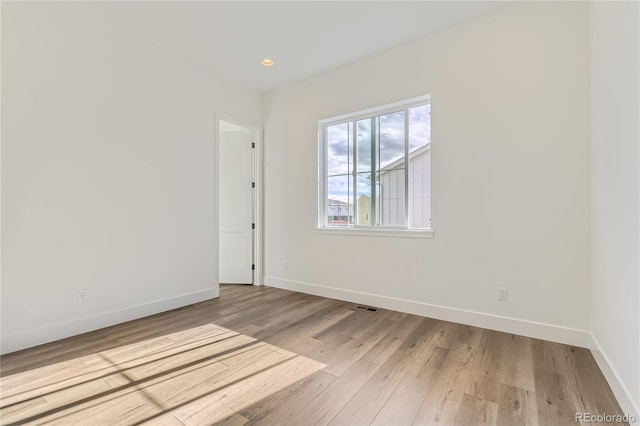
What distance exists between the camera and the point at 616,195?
5.64 feet

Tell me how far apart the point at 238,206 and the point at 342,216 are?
5.67ft

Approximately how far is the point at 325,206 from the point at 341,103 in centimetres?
137

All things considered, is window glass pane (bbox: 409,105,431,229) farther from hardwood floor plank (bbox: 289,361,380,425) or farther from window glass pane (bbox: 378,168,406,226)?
hardwood floor plank (bbox: 289,361,380,425)

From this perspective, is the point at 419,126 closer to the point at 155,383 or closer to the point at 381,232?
the point at 381,232

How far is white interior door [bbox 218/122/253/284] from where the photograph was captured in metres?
4.44

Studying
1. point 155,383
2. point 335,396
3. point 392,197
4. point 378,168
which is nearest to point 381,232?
point 392,197

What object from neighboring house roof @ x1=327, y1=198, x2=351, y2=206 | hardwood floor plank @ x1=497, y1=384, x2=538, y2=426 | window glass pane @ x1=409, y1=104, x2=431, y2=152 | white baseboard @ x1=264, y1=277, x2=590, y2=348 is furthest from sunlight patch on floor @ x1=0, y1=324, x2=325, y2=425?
window glass pane @ x1=409, y1=104, x2=431, y2=152

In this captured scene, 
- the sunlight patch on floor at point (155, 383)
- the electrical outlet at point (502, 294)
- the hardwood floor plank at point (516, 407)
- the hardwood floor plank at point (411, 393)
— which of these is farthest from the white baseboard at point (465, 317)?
the sunlight patch on floor at point (155, 383)

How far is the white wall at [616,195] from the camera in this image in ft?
4.83

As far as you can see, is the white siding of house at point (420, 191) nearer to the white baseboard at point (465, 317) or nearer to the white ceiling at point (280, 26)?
the white baseboard at point (465, 317)

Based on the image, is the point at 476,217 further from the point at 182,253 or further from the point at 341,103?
the point at 182,253

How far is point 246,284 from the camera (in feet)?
14.8

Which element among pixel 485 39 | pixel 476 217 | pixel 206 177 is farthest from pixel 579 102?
pixel 206 177

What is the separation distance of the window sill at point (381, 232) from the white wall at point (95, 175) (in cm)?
165
